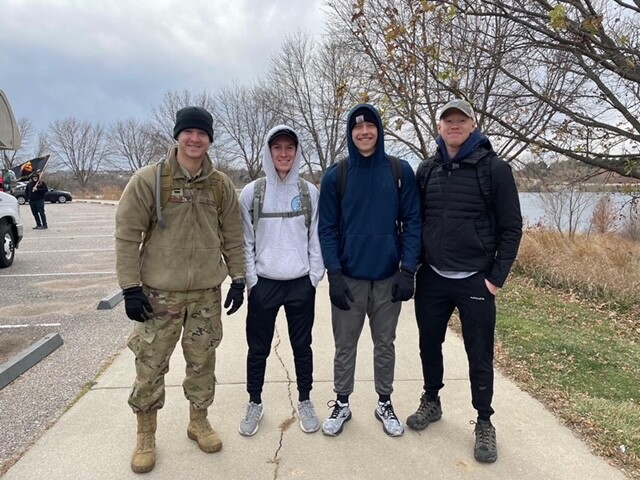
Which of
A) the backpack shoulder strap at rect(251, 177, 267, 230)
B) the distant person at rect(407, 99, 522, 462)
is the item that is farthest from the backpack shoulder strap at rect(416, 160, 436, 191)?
the backpack shoulder strap at rect(251, 177, 267, 230)

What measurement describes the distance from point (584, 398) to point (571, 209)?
1818cm

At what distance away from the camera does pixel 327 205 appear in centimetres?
280

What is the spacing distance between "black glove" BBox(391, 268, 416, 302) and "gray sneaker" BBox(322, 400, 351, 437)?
0.85 meters

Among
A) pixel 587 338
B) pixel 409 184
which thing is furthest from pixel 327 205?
pixel 587 338

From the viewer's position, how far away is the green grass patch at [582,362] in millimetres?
2826

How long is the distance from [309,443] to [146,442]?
96 centimetres

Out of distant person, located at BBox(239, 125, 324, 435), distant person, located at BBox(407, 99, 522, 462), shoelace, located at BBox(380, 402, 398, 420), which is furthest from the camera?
shoelace, located at BBox(380, 402, 398, 420)

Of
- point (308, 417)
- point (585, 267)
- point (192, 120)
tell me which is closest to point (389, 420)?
point (308, 417)

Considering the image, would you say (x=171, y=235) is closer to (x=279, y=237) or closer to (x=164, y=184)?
(x=164, y=184)

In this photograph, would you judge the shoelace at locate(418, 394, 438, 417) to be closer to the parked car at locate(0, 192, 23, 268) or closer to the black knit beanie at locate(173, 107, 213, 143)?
the black knit beanie at locate(173, 107, 213, 143)

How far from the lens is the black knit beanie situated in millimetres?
2422

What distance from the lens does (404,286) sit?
8.80 feet

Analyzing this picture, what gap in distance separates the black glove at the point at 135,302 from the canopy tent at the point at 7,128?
2993mm

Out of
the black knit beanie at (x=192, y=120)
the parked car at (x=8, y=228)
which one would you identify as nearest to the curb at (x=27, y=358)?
the black knit beanie at (x=192, y=120)
